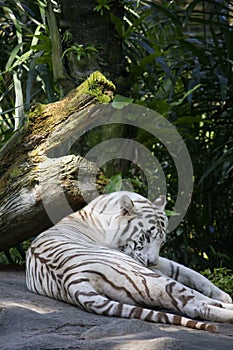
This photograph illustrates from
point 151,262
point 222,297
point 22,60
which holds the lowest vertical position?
point 222,297

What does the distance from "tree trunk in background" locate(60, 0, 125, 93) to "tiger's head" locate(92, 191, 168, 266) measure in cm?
145

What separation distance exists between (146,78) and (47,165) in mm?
1818

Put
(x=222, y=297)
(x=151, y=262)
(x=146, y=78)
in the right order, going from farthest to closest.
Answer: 1. (x=146, y=78)
2. (x=151, y=262)
3. (x=222, y=297)

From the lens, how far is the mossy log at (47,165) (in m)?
4.05

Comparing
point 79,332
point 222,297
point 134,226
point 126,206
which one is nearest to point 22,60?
point 126,206

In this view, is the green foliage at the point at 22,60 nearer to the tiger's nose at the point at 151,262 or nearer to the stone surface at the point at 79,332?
the tiger's nose at the point at 151,262

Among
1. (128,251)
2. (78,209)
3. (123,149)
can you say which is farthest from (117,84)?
(128,251)

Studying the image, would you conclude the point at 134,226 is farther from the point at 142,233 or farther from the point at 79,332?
the point at 79,332

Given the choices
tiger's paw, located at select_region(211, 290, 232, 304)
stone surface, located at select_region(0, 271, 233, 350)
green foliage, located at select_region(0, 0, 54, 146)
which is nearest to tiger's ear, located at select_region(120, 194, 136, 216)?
tiger's paw, located at select_region(211, 290, 232, 304)

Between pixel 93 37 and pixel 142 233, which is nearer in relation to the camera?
pixel 142 233

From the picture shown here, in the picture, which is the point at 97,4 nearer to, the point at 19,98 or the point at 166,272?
the point at 19,98

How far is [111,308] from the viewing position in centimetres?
293

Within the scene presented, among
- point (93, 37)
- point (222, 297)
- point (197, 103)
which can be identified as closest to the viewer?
point (222, 297)

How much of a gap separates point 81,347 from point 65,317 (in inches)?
22.7
